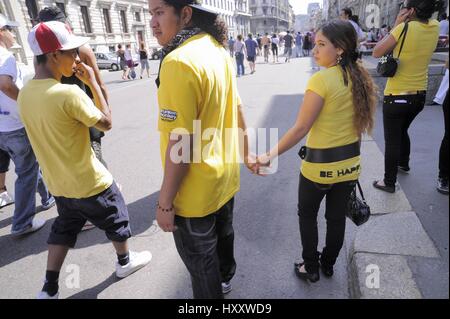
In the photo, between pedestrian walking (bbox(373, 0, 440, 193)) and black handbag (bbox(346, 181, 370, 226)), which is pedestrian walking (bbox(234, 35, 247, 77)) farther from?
black handbag (bbox(346, 181, 370, 226))

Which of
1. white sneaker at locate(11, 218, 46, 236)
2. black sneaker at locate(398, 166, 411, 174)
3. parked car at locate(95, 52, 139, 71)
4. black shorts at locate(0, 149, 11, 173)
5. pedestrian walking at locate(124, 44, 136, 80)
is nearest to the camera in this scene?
white sneaker at locate(11, 218, 46, 236)

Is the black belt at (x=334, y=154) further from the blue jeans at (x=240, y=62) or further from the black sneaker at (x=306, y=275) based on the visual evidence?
the blue jeans at (x=240, y=62)

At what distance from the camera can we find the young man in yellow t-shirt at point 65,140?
1.92 metres

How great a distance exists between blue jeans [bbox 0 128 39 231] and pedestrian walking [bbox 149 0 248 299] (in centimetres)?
232

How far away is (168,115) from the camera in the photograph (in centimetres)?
139

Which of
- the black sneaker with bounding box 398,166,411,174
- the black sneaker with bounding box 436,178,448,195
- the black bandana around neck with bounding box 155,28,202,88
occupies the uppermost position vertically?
the black bandana around neck with bounding box 155,28,202,88

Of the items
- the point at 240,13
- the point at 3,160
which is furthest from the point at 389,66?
the point at 240,13

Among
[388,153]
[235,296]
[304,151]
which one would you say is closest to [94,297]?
[235,296]

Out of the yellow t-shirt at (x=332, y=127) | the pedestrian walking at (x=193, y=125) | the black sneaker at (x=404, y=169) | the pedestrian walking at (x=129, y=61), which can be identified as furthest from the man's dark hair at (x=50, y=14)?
the pedestrian walking at (x=129, y=61)

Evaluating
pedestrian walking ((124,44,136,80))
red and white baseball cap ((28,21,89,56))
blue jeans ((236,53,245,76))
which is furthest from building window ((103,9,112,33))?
red and white baseball cap ((28,21,89,56))

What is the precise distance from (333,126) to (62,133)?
172 cm

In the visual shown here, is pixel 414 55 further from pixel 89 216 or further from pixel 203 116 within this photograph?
pixel 89 216

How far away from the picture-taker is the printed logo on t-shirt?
4.50 feet

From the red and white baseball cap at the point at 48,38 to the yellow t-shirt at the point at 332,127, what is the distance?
154 centimetres
